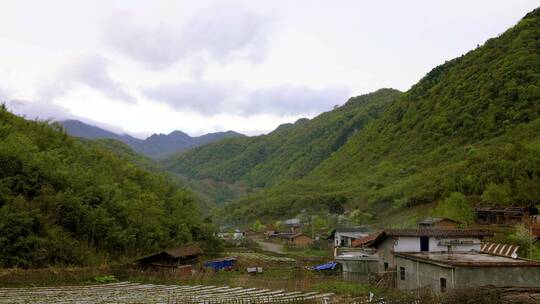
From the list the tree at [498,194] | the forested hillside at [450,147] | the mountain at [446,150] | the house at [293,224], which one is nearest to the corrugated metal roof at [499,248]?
the mountain at [446,150]

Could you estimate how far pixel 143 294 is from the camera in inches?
866

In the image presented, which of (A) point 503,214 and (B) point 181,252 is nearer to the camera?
(B) point 181,252

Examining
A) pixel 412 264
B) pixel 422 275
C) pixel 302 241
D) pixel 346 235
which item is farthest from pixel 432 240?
pixel 302 241

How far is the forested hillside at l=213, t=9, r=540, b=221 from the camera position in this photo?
6069 cm

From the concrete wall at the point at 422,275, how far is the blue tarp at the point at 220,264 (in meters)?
14.1

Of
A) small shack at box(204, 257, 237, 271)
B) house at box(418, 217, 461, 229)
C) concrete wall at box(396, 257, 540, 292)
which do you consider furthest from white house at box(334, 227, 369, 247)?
concrete wall at box(396, 257, 540, 292)

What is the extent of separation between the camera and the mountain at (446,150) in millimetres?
60562

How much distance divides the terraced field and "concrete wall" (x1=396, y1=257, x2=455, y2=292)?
547cm

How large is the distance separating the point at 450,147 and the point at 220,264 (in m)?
68.8

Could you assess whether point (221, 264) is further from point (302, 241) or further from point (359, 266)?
point (302, 241)

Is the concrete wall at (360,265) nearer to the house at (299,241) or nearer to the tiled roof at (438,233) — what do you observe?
the tiled roof at (438,233)

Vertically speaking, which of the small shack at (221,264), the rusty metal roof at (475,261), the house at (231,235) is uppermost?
the house at (231,235)

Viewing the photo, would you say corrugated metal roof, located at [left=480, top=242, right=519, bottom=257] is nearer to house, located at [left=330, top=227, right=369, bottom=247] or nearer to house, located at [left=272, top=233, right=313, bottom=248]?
house, located at [left=330, top=227, right=369, bottom=247]

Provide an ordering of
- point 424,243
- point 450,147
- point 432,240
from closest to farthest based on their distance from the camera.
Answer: point 424,243 < point 432,240 < point 450,147
